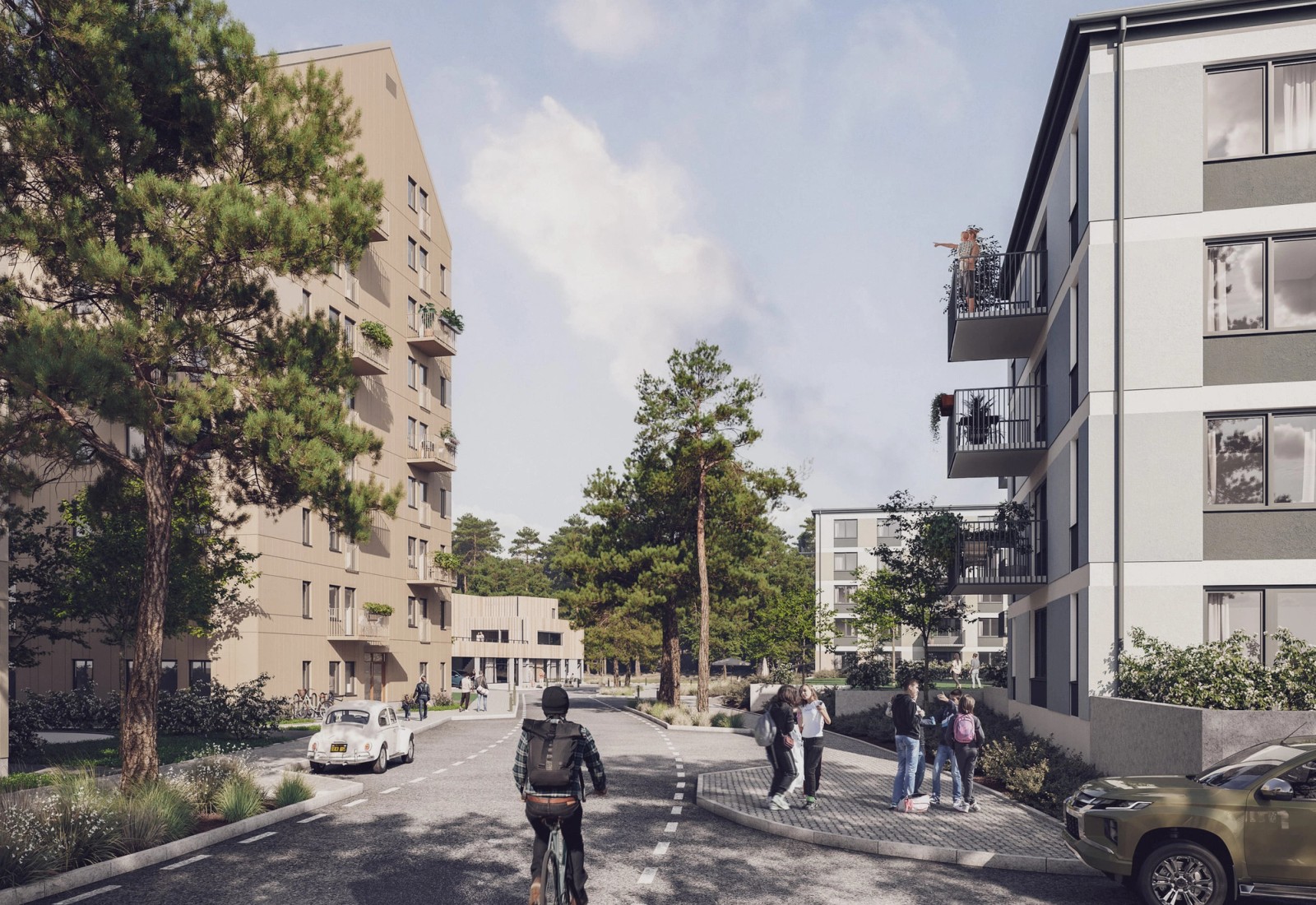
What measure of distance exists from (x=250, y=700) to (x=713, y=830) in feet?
65.7

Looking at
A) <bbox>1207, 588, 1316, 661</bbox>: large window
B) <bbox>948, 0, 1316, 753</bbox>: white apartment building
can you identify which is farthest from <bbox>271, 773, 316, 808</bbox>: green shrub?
<bbox>1207, 588, 1316, 661</bbox>: large window

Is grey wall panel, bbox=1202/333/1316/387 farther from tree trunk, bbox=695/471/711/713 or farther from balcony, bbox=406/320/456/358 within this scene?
balcony, bbox=406/320/456/358

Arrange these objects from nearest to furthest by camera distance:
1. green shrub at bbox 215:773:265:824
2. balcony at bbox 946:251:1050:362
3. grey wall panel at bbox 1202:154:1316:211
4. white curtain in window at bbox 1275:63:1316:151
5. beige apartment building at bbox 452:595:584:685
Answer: green shrub at bbox 215:773:265:824 → grey wall panel at bbox 1202:154:1316:211 → white curtain in window at bbox 1275:63:1316:151 → balcony at bbox 946:251:1050:362 → beige apartment building at bbox 452:595:584:685

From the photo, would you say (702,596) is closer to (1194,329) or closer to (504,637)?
(1194,329)

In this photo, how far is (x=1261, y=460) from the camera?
57.1 ft

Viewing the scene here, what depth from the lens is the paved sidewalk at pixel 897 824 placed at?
11812 millimetres

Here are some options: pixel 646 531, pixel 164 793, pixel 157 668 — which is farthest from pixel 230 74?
pixel 646 531

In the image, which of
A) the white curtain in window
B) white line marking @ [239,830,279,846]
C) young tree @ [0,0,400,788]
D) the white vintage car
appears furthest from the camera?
the white vintage car

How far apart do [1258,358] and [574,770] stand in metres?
14.6

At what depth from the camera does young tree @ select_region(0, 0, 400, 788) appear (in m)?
15.1

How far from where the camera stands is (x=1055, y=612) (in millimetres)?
21828

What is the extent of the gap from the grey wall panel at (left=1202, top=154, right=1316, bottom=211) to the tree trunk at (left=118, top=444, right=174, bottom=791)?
1756cm

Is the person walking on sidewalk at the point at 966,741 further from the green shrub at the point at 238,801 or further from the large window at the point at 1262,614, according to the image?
the green shrub at the point at 238,801

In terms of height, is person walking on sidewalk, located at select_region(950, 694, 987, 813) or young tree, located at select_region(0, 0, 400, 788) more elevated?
young tree, located at select_region(0, 0, 400, 788)
